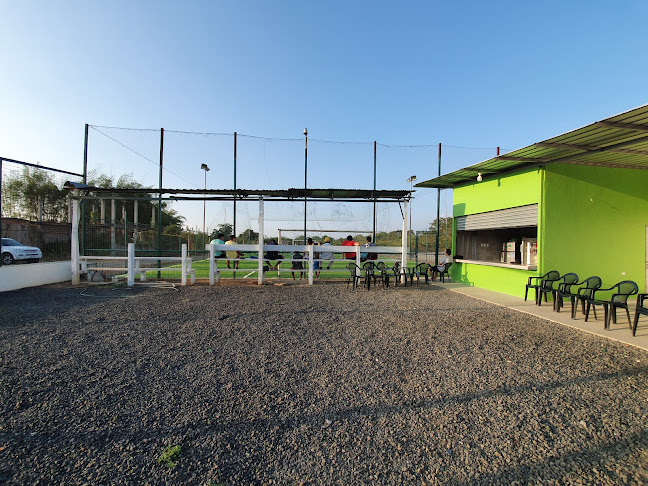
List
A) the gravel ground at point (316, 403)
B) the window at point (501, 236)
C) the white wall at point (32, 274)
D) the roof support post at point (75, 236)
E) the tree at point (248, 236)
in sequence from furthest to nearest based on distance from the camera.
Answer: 1. the tree at point (248, 236)
2. the roof support post at point (75, 236)
3. the window at point (501, 236)
4. the white wall at point (32, 274)
5. the gravel ground at point (316, 403)

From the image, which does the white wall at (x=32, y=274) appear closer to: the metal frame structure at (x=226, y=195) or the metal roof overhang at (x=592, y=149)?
the metal frame structure at (x=226, y=195)

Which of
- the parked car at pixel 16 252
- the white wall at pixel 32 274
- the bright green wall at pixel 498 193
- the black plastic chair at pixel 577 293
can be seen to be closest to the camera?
the black plastic chair at pixel 577 293

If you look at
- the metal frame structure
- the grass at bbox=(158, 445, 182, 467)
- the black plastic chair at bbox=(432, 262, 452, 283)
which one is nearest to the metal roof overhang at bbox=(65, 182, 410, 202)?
the metal frame structure

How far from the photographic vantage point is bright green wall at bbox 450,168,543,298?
846 centimetres

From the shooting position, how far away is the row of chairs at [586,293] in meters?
5.52

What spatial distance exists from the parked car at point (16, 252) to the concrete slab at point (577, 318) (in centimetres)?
1246

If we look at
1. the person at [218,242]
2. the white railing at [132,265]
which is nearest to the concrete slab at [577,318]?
the person at [218,242]

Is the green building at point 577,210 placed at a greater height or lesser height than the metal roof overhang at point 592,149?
lesser

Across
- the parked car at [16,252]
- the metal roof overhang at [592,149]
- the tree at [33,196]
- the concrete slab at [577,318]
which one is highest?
the metal roof overhang at [592,149]

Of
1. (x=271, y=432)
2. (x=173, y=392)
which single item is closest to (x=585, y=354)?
(x=271, y=432)

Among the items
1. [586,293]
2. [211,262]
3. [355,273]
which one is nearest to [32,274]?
[211,262]

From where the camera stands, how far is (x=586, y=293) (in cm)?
661

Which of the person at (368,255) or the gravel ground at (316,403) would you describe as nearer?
the gravel ground at (316,403)

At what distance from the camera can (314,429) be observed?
2594 millimetres
